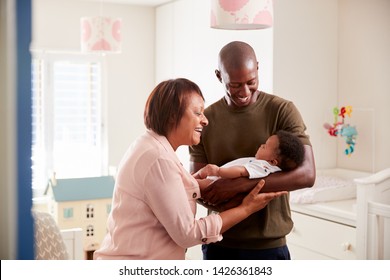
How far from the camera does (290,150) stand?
3.71ft

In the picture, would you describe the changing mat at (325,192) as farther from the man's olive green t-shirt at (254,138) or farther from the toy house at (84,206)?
the man's olive green t-shirt at (254,138)

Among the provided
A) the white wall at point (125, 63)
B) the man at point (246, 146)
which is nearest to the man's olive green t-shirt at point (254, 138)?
the man at point (246, 146)

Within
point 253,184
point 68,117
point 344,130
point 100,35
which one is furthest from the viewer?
point 68,117

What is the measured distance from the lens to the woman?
0.97 m

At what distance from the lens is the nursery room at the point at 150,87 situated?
21.8 inches

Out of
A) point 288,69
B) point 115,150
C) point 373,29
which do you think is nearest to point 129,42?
point 115,150

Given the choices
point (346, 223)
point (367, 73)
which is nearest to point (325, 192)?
point (346, 223)

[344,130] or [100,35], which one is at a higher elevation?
[100,35]

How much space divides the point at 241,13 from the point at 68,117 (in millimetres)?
2881

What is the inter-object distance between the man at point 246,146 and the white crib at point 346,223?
1.03 metres

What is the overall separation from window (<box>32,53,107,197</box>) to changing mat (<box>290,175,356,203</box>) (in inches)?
81.2

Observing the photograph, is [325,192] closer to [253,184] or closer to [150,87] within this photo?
[253,184]
